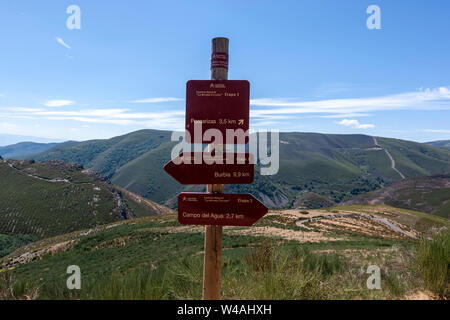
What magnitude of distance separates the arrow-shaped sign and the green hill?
67243 millimetres

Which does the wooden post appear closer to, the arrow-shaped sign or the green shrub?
the arrow-shaped sign

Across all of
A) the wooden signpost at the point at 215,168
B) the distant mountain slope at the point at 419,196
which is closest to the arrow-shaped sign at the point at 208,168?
the wooden signpost at the point at 215,168

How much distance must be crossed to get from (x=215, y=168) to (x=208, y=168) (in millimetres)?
98

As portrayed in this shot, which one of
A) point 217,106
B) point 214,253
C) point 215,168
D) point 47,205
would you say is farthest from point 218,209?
point 47,205

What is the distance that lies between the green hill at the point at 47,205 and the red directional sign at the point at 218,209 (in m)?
67.2

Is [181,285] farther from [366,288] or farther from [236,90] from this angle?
[236,90]

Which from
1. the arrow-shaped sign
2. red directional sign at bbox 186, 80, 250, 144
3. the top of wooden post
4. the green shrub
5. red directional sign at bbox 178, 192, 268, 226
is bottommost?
the green shrub

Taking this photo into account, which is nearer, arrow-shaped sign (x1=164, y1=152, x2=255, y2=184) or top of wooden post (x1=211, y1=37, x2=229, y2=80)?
arrow-shaped sign (x1=164, y1=152, x2=255, y2=184)

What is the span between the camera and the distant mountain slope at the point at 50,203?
231 ft

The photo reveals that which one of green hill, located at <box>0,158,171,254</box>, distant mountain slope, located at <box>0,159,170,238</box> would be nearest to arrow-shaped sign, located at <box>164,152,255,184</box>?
green hill, located at <box>0,158,171,254</box>

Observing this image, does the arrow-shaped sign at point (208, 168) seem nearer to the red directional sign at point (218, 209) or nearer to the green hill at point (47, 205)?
the red directional sign at point (218, 209)

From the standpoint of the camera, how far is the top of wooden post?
3914 millimetres

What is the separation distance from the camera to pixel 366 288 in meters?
4.56

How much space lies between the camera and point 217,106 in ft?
12.4
